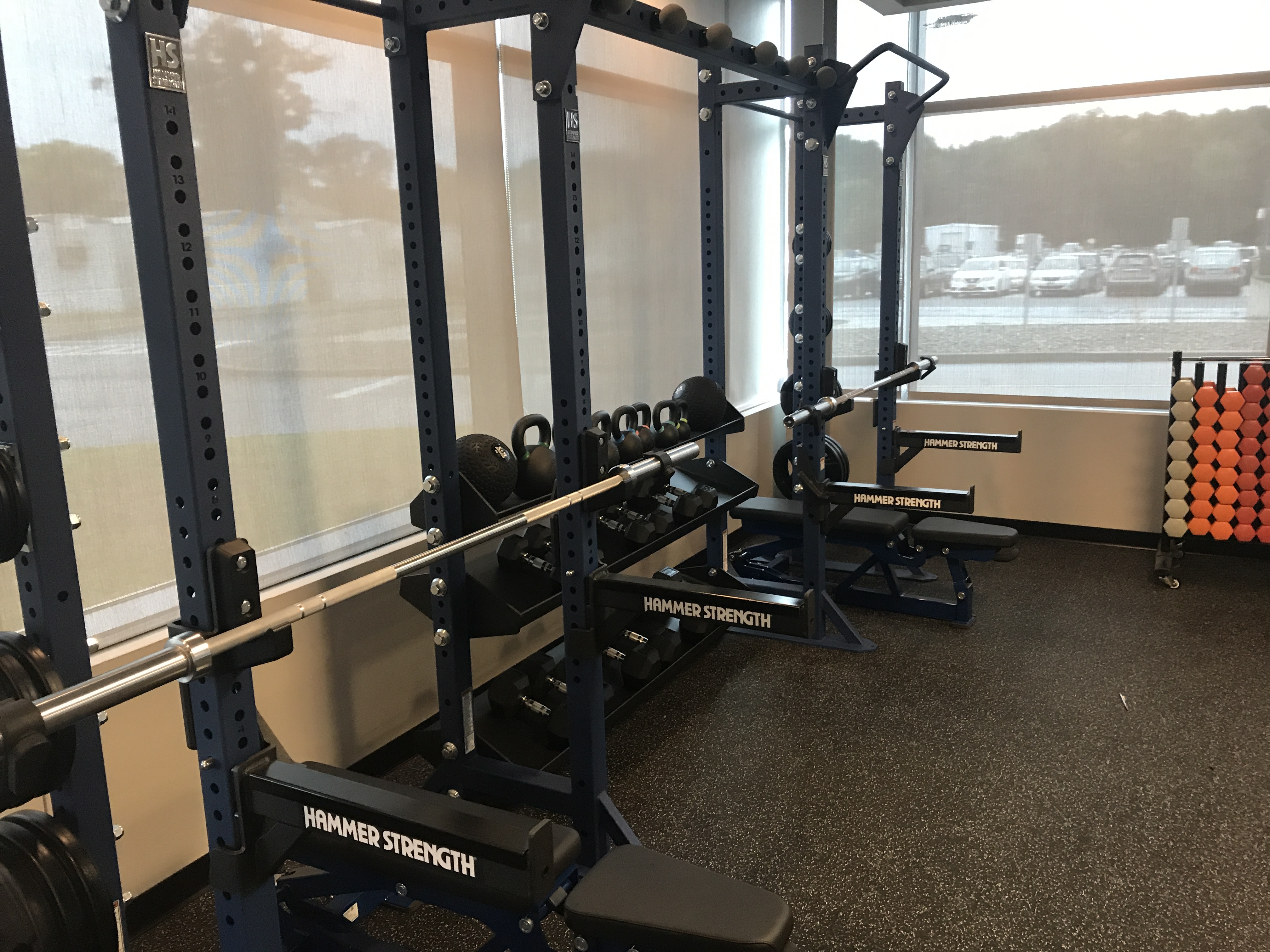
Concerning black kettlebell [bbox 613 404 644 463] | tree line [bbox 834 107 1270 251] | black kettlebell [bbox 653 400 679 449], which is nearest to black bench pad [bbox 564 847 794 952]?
black kettlebell [bbox 613 404 644 463]

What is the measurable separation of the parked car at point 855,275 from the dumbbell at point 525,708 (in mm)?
3209

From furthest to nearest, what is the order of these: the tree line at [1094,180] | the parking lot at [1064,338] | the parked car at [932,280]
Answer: the parked car at [932,280] < the parking lot at [1064,338] < the tree line at [1094,180]

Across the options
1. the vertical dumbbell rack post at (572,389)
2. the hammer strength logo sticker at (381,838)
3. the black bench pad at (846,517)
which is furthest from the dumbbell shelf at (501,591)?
the black bench pad at (846,517)

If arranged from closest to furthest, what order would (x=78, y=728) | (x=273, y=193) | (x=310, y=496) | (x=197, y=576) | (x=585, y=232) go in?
1. (x=197, y=576)
2. (x=78, y=728)
3. (x=273, y=193)
4. (x=310, y=496)
5. (x=585, y=232)

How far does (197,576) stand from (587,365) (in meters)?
0.89

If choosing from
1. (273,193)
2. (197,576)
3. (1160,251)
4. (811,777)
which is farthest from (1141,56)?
(197,576)

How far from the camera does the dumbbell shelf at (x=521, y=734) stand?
227 cm

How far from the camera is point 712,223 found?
121 inches

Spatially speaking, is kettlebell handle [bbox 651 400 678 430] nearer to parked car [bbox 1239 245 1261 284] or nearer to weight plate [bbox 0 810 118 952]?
weight plate [bbox 0 810 118 952]

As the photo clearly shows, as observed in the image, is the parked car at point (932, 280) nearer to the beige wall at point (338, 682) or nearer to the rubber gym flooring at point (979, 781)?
the beige wall at point (338, 682)

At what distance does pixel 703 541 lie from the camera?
14.2ft

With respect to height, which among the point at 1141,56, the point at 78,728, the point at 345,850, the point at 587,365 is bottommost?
the point at 345,850

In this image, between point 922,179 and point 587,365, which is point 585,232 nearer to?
point 587,365

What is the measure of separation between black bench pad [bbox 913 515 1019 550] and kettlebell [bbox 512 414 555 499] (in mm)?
1785
